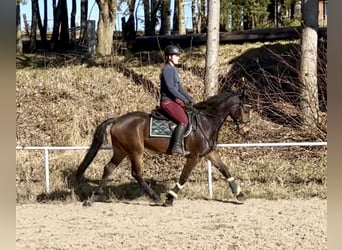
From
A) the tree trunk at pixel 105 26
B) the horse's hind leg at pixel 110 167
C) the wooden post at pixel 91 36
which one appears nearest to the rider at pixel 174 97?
the horse's hind leg at pixel 110 167

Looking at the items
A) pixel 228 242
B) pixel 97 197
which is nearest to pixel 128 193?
pixel 97 197

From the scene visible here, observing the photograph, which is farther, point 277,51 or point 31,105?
point 277,51

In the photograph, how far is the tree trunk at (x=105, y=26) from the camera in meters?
21.2

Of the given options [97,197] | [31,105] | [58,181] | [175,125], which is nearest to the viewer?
[175,125]

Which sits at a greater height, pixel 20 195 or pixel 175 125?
pixel 175 125

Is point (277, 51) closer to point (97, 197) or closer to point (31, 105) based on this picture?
point (31, 105)

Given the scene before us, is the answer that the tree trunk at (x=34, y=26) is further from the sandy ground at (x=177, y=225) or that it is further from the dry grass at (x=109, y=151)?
the sandy ground at (x=177, y=225)

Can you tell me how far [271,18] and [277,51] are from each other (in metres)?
11.1

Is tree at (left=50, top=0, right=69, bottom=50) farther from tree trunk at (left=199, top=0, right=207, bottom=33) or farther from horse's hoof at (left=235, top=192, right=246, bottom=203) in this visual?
horse's hoof at (left=235, top=192, right=246, bottom=203)

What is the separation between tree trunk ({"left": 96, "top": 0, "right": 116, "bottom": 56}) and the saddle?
12.6 m

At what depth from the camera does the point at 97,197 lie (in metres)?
9.83

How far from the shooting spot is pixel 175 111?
891cm

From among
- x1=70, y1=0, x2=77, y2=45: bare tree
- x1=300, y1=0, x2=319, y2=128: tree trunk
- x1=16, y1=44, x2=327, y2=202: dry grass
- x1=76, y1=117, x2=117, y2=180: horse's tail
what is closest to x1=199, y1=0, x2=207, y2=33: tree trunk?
x1=70, y1=0, x2=77, y2=45: bare tree

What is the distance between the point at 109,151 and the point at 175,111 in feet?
15.0
